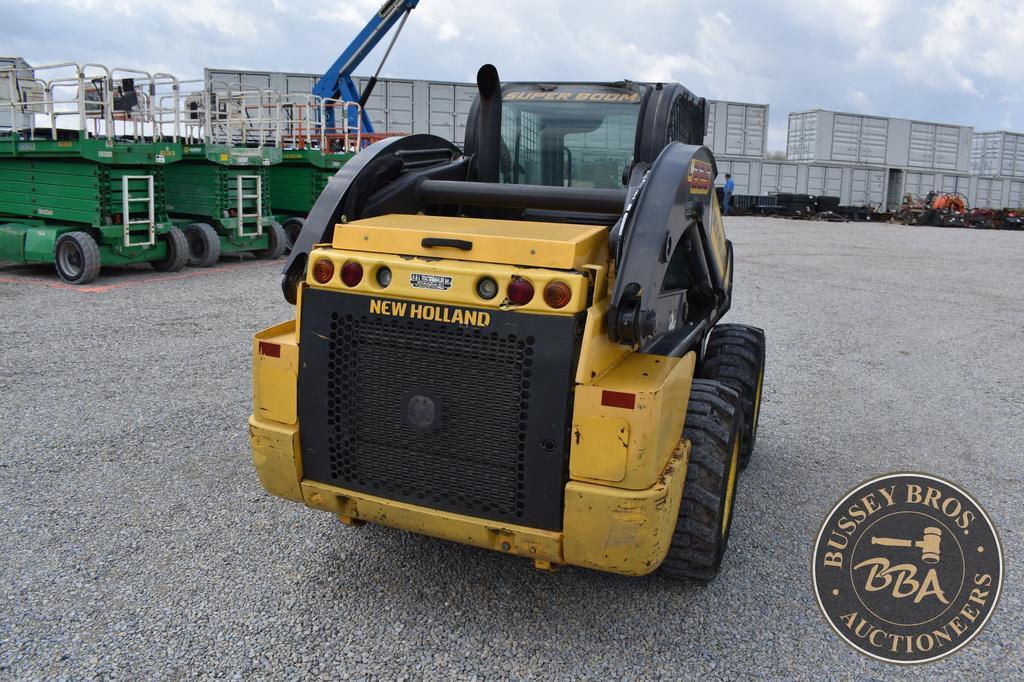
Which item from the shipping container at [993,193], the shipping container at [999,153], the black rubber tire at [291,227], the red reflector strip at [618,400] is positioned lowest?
the red reflector strip at [618,400]

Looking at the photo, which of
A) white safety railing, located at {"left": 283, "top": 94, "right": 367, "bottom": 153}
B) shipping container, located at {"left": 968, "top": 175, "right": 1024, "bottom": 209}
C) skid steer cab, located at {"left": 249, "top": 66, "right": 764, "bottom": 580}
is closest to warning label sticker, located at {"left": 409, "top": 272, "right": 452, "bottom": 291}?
skid steer cab, located at {"left": 249, "top": 66, "right": 764, "bottom": 580}

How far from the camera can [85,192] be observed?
11.6 m

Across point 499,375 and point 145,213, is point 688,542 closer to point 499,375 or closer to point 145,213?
point 499,375

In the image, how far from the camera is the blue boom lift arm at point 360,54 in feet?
67.9

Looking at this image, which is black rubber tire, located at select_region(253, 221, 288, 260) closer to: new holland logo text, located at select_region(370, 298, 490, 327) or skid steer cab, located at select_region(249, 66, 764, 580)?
skid steer cab, located at select_region(249, 66, 764, 580)

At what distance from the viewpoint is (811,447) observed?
5.70 metres

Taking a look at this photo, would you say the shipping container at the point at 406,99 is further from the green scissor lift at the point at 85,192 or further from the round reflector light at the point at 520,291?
the round reflector light at the point at 520,291

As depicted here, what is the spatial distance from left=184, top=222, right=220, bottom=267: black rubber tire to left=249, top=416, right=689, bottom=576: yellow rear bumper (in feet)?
34.7

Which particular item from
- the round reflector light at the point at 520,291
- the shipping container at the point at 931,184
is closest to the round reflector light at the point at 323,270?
the round reflector light at the point at 520,291

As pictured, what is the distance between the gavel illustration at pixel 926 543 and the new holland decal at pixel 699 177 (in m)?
1.73

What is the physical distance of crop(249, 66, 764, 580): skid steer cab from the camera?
3078mm

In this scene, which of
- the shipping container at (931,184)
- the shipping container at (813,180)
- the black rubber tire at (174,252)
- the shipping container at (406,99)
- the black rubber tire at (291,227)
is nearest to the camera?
the black rubber tire at (174,252)

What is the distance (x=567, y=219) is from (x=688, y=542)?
177cm

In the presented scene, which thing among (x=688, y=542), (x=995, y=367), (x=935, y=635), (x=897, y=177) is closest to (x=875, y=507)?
(x=935, y=635)
